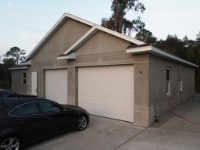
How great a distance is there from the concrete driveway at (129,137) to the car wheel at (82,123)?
0.63 feet

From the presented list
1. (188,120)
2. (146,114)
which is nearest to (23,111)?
(146,114)

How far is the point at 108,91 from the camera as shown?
9.54 metres

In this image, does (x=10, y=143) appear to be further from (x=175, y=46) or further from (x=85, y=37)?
(x=175, y=46)

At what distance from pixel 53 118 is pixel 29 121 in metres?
0.91

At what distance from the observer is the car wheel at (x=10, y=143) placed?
4.89m

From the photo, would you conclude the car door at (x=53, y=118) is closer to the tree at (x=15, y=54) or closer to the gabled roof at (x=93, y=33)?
the gabled roof at (x=93, y=33)

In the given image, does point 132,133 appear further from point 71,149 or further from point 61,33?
point 61,33

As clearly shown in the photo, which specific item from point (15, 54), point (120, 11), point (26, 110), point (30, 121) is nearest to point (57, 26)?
point (26, 110)

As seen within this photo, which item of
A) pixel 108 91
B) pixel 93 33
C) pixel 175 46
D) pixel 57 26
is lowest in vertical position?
pixel 108 91

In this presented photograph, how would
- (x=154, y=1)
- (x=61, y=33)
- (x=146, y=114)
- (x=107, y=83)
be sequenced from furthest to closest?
(x=61, y=33) < (x=154, y=1) < (x=107, y=83) < (x=146, y=114)

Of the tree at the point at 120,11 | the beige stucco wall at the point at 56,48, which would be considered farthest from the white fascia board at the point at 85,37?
the tree at the point at 120,11

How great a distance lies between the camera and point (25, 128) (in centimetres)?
537

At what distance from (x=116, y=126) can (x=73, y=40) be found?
6.52 m

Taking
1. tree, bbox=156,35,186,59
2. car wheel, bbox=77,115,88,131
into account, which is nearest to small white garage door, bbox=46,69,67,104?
car wheel, bbox=77,115,88,131
